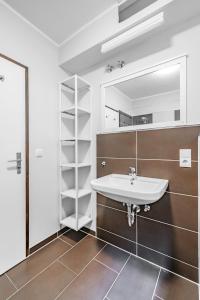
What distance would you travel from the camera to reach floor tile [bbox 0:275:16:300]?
3.66 feet

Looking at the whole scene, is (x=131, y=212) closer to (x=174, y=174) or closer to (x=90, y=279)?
(x=174, y=174)

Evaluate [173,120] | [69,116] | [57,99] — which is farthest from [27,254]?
[173,120]

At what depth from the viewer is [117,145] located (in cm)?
164

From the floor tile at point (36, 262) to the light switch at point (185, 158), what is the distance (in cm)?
154

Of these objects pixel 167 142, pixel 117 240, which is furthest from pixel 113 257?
pixel 167 142

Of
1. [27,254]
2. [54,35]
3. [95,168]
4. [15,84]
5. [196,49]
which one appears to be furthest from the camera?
[95,168]

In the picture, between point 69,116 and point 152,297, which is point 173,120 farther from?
point 152,297

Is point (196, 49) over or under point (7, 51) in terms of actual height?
under

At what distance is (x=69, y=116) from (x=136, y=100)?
3.12 ft

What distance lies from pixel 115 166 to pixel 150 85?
932 millimetres

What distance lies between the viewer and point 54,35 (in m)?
1.70

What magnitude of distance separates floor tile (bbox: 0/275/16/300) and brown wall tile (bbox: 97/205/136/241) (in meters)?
0.97

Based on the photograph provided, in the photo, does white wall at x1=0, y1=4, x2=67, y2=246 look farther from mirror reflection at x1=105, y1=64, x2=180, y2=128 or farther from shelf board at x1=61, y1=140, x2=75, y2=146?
mirror reflection at x1=105, y1=64, x2=180, y2=128

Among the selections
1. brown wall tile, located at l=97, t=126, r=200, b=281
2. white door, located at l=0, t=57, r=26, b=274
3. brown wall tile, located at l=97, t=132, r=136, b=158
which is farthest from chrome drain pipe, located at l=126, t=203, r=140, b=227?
white door, located at l=0, t=57, r=26, b=274
